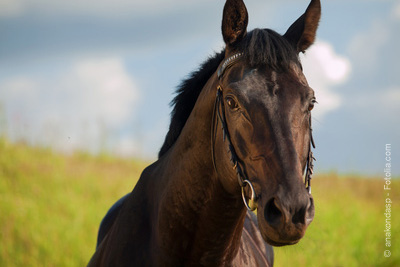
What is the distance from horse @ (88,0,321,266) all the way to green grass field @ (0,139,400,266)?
4.98 m

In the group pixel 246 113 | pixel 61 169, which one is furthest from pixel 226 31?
pixel 61 169

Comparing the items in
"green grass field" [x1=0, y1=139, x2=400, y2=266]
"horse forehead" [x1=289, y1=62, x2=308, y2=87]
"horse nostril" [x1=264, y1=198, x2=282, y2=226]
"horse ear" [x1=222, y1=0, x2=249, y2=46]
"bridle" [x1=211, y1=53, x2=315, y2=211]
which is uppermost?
"horse ear" [x1=222, y1=0, x2=249, y2=46]

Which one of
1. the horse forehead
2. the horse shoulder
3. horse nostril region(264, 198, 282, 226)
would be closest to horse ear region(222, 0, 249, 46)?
the horse forehead

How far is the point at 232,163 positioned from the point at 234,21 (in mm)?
966

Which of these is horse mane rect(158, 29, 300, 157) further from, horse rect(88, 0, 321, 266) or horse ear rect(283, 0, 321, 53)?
horse ear rect(283, 0, 321, 53)

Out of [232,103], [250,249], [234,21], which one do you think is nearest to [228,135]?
[232,103]

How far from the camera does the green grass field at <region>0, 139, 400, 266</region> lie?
27.4 ft

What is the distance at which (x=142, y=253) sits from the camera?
2.94m

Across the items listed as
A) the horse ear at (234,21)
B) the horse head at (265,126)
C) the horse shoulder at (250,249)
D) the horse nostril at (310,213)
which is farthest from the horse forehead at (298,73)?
the horse shoulder at (250,249)

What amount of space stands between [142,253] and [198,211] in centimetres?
54

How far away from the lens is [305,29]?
2.90 metres

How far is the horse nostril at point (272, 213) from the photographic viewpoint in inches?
82.9

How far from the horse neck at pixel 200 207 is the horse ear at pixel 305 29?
67cm

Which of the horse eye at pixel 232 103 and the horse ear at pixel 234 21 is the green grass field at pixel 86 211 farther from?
the horse eye at pixel 232 103
